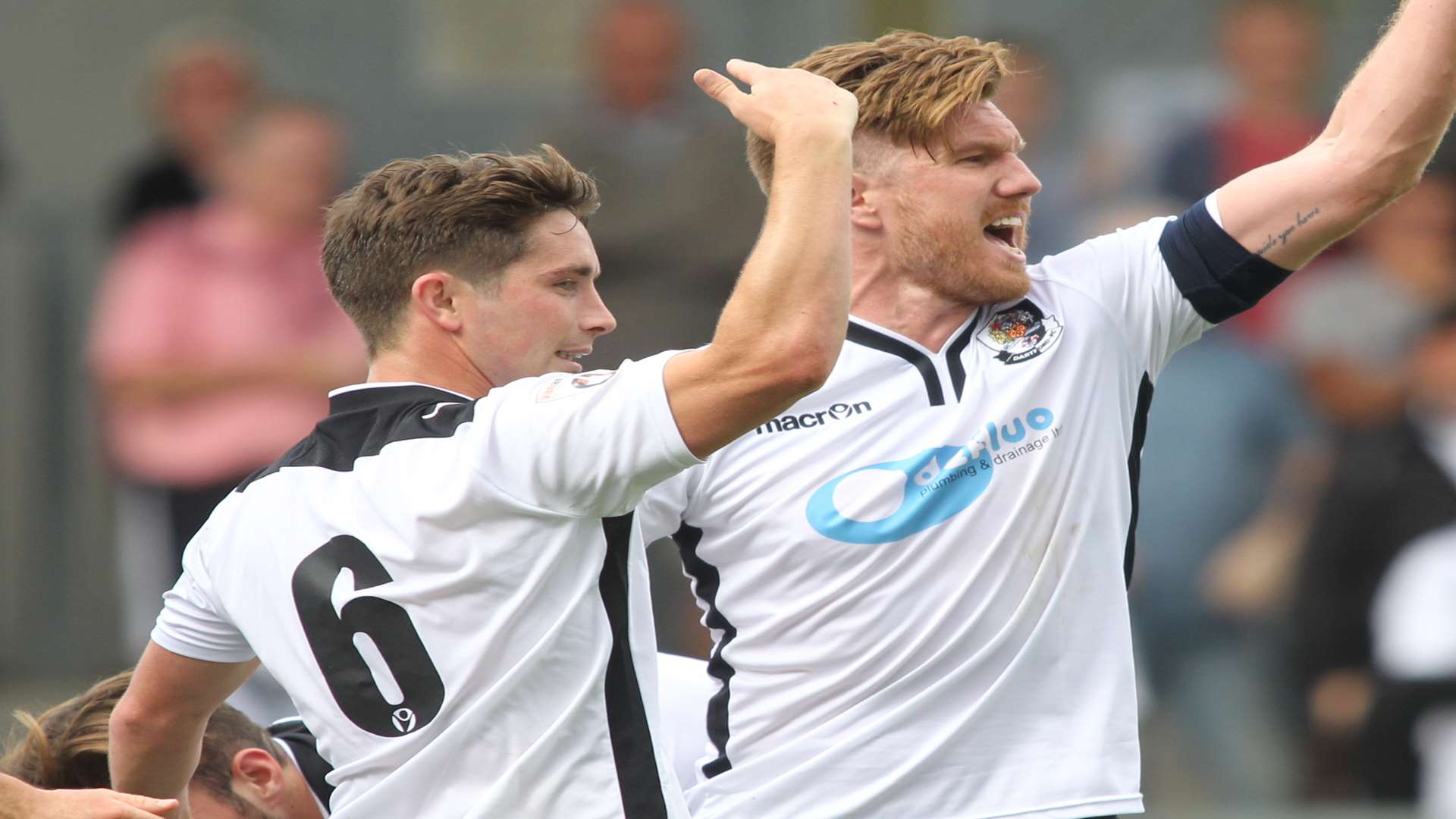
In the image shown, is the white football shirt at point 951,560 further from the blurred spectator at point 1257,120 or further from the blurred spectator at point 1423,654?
the blurred spectator at point 1257,120

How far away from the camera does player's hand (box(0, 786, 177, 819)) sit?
312 cm

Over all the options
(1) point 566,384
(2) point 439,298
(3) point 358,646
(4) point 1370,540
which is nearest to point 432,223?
(2) point 439,298

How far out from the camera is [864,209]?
4.01 meters

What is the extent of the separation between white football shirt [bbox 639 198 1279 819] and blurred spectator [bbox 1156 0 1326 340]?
14.2ft

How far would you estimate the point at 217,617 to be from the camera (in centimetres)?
341

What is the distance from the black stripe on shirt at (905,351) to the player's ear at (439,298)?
94cm

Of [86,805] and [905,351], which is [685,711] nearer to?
[905,351]

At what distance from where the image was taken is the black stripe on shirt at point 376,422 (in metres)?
3.12

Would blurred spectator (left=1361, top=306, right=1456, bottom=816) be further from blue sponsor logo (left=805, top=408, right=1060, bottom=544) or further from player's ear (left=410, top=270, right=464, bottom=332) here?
player's ear (left=410, top=270, right=464, bottom=332)

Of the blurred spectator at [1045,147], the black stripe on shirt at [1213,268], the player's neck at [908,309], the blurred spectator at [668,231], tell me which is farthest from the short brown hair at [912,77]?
the blurred spectator at [1045,147]

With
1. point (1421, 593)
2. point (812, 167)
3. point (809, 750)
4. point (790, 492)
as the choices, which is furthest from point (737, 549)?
point (1421, 593)

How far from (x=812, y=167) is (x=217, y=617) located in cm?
130

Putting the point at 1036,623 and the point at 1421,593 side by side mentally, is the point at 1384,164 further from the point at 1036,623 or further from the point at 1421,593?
the point at 1421,593

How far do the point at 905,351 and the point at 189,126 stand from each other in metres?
4.97
